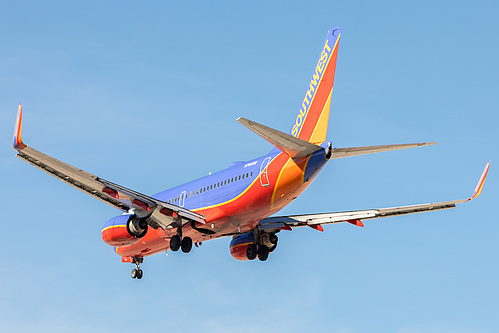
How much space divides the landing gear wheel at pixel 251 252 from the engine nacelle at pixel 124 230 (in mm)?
7231

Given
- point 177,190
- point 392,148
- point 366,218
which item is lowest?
point 392,148

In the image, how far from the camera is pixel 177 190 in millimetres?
45812

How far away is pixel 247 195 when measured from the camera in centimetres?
3925

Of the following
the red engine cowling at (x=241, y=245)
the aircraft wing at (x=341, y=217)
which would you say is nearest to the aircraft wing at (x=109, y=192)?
the aircraft wing at (x=341, y=217)

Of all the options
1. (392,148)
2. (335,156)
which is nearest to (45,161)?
(335,156)

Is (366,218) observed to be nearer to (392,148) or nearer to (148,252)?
(392,148)

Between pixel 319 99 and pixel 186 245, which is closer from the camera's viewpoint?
pixel 319 99

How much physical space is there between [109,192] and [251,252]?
37.4 ft

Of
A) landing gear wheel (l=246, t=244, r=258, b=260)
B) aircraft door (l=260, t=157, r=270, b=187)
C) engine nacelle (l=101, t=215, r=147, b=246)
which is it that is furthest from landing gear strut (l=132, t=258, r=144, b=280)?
aircraft door (l=260, t=157, r=270, b=187)

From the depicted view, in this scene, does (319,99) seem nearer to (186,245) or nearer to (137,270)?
(186,245)

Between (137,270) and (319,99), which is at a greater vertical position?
(319,99)

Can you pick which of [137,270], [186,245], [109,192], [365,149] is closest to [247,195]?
[186,245]

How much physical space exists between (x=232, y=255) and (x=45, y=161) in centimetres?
1586

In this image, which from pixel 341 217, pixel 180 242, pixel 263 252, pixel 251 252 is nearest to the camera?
pixel 180 242
